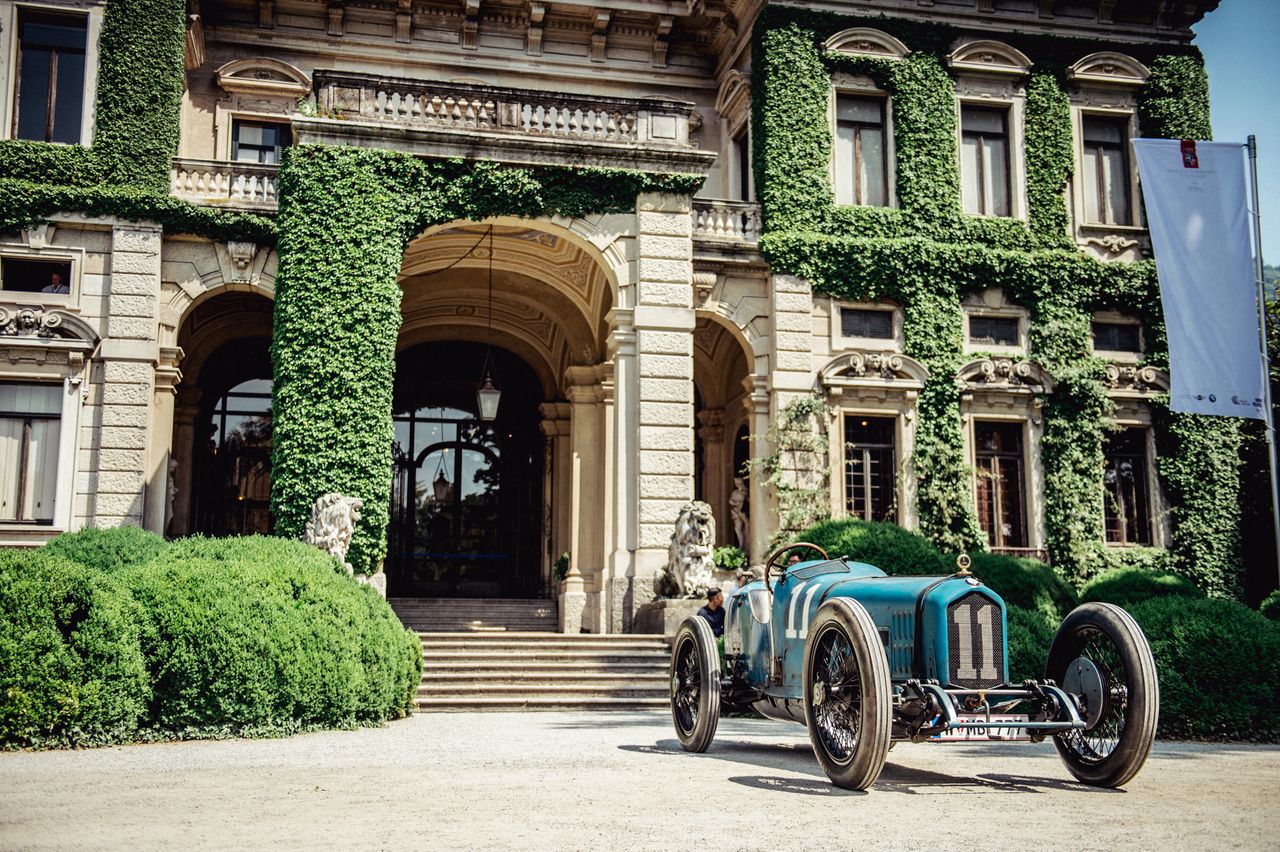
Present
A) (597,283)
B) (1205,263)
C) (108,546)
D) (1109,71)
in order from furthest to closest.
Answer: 1. (1109,71)
2. (597,283)
3. (1205,263)
4. (108,546)

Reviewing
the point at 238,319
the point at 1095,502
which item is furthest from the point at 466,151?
the point at 1095,502

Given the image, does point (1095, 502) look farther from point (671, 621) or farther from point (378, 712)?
point (378, 712)

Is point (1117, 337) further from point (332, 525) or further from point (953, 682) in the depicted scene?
point (953, 682)

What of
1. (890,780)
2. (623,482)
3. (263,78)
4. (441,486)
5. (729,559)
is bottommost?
(890,780)

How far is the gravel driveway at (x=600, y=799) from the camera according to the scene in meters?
5.70

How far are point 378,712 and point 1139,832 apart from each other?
27.8 feet

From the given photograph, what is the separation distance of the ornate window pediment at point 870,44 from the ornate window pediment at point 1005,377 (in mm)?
6237

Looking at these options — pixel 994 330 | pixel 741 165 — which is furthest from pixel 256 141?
pixel 994 330

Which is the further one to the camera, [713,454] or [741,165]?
[713,454]

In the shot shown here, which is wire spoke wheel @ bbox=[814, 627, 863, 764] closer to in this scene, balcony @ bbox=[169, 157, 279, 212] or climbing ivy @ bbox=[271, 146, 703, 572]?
climbing ivy @ bbox=[271, 146, 703, 572]

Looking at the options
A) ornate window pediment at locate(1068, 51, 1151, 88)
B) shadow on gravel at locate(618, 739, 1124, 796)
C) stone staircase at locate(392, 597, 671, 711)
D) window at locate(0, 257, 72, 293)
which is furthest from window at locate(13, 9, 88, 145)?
ornate window pediment at locate(1068, 51, 1151, 88)

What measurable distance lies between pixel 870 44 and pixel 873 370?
648 cm

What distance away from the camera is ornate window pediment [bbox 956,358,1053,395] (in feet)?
72.2

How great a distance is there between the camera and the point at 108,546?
15.6 meters
